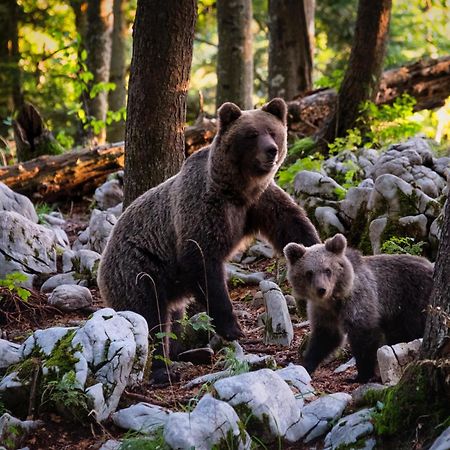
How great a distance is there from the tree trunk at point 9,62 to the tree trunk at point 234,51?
695 cm

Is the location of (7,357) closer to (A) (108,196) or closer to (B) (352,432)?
(B) (352,432)

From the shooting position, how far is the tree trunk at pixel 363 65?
10273 mm

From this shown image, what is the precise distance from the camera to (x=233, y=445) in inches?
156

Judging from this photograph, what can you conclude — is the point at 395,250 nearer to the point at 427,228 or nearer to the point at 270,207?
the point at 427,228

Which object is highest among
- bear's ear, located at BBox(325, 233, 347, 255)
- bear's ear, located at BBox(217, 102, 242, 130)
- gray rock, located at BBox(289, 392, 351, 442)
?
bear's ear, located at BBox(217, 102, 242, 130)

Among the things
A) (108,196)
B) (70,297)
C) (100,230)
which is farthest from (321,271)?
(108,196)

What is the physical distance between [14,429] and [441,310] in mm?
2303

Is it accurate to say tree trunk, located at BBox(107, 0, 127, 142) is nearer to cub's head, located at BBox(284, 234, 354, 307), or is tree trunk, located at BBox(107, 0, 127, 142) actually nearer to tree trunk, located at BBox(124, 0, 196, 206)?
tree trunk, located at BBox(124, 0, 196, 206)

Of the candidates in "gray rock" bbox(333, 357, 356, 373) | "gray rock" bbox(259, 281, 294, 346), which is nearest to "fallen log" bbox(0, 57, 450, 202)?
"gray rock" bbox(259, 281, 294, 346)

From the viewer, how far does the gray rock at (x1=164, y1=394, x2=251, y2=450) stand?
12.6 feet

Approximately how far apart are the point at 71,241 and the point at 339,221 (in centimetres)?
360

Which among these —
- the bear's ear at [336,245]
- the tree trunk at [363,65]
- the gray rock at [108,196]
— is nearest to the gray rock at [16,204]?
the gray rock at [108,196]

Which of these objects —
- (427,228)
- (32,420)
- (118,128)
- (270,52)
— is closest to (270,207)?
(427,228)

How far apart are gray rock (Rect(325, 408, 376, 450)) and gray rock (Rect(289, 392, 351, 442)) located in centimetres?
10
